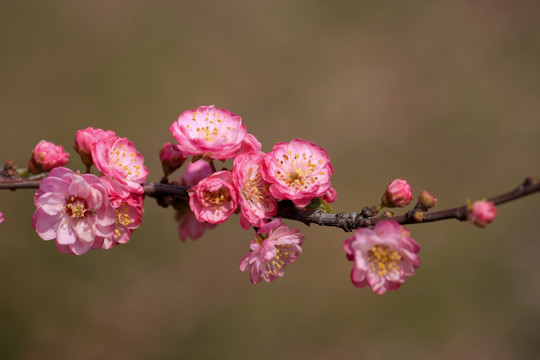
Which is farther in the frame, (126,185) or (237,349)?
(237,349)

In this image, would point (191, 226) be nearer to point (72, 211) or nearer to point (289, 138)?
point (72, 211)

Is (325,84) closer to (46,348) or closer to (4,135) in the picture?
(4,135)

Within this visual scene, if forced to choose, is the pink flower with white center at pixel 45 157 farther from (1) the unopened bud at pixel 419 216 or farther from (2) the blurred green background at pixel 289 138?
(2) the blurred green background at pixel 289 138

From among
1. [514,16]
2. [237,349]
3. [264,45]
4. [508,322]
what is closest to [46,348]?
[237,349]

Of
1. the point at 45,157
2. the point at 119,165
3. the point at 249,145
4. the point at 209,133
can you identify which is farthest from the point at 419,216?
the point at 45,157

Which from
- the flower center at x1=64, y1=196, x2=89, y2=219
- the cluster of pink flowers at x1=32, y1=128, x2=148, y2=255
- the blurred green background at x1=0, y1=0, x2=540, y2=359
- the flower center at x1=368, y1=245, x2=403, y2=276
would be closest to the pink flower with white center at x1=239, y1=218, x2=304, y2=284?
the flower center at x1=368, y1=245, x2=403, y2=276

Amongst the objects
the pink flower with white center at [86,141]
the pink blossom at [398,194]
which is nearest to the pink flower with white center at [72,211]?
the pink flower with white center at [86,141]
